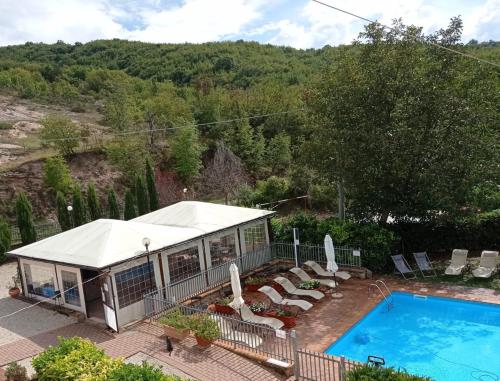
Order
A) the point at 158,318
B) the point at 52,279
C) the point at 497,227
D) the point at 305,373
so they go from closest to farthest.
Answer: the point at 305,373, the point at 158,318, the point at 52,279, the point at 497,227

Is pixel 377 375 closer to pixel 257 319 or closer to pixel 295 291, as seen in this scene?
pixel 257 319

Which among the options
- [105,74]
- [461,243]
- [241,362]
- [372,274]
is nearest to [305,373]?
[241,362]

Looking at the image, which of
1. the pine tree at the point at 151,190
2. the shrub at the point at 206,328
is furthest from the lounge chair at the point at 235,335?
the pine tree at the point at 151,190

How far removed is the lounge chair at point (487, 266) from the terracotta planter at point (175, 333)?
10.2 m

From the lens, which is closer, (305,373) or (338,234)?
(305,373)

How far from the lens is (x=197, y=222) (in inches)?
617

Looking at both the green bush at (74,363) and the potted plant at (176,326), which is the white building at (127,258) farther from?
the green bush at (74,363)

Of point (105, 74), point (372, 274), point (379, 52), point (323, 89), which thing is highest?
point (105, 74)

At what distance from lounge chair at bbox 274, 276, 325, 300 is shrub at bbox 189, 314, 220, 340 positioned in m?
4.37

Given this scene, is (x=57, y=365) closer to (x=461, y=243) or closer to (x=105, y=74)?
(x=461, y=243)

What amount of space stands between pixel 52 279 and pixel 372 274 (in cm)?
1132

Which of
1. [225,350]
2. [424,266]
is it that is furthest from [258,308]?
[424,266]

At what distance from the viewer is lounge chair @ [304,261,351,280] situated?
50.2 feet

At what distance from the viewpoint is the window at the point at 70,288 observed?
1328cm
